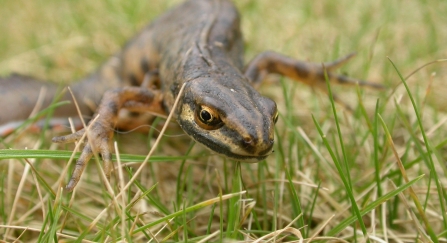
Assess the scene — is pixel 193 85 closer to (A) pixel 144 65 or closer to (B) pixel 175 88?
(B) pixel 175 88

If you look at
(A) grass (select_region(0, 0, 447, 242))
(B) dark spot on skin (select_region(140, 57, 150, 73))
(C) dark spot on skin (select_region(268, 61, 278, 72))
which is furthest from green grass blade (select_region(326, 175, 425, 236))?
(B) dark spot on skin (select_region(140, 57, 150, 73))

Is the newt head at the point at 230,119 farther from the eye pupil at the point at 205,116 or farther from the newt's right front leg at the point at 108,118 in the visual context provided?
the newt's right front leg at the point at 108,118

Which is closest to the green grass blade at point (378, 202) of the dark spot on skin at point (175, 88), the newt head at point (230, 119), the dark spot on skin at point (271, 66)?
the newt head at point (230, 119)

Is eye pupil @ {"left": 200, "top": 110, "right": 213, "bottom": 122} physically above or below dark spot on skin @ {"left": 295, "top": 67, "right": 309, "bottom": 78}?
above

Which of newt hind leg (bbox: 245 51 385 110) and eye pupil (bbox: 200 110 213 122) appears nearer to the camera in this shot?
eye pupil (bbox: 200 110 213 122)

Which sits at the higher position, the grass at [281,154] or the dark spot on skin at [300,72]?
the dark spot on skin at [300,72]

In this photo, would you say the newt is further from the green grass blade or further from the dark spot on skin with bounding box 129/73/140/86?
the green grass blade

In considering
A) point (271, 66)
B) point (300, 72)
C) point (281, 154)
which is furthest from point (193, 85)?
point (300, 72)

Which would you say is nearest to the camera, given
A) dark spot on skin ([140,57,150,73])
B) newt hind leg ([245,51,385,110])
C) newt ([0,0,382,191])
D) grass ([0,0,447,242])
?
grass ([0,0,447,242])
